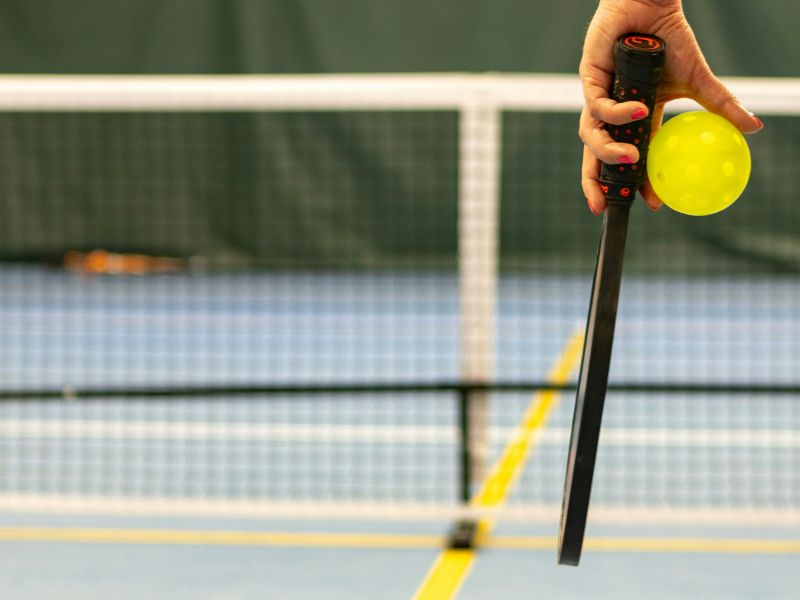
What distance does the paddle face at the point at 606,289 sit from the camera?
1188 mm

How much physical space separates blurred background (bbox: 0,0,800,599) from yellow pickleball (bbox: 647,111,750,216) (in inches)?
83.1

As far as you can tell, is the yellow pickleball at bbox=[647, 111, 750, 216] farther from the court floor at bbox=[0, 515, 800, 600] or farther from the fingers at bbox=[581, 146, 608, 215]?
the court floor at bbox=[0, 515, 800, 600]

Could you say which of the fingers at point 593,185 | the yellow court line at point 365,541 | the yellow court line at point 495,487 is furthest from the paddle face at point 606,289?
the yellow court line at point 365,541

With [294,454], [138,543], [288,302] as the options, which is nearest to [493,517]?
[138,543]

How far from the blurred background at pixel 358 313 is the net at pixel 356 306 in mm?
27

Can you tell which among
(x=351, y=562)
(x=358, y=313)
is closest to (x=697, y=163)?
(x=351, y=562)

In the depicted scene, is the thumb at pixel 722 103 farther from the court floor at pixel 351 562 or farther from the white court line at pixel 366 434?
the white court line at pixel 366 434

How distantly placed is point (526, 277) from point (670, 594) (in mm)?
7993

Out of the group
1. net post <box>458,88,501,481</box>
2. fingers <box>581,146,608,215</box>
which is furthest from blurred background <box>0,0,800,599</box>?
fingers <box>581,146,608,215</box>

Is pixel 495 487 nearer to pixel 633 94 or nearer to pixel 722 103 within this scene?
pixel 722 103

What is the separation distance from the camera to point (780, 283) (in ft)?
36.0

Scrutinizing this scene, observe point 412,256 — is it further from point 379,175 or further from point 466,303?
point 466,303

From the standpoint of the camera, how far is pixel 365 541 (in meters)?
3.71

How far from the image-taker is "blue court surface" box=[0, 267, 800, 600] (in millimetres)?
3393
